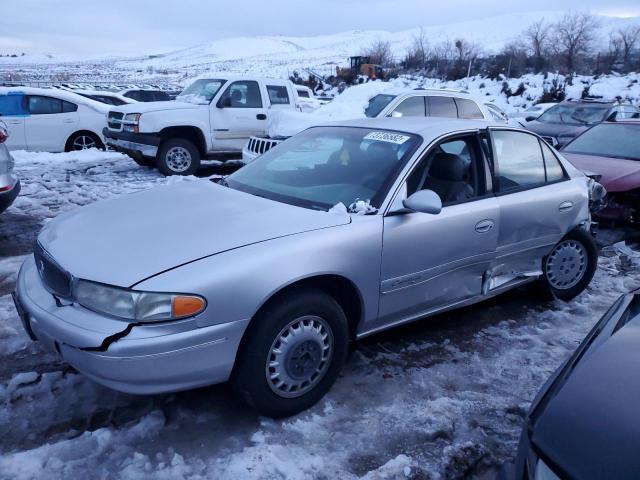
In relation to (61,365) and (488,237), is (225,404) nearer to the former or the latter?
(61,365)

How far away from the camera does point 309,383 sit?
10.0 ft

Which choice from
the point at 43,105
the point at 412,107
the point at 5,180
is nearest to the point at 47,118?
the point at 43,105

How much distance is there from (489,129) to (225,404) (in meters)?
2.67

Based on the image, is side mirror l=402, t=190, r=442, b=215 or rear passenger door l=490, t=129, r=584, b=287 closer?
side mirror l=402, t=190, r=442, b=215

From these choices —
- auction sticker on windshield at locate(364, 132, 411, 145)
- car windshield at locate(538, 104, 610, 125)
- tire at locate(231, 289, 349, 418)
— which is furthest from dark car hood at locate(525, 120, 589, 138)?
tire at locate(231, 289, 349, 418)

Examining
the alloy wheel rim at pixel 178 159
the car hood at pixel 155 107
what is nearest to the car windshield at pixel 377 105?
the car hood at pixel 155 107

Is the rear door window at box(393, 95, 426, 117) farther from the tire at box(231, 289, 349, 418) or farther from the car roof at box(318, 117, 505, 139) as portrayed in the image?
the tire at box(231, 289, 349, 418)

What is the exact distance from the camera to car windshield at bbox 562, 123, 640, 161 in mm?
7633

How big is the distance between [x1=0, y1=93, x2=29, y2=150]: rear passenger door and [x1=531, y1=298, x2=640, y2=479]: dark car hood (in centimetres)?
1168

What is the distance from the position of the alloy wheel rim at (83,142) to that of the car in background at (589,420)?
11.7 m

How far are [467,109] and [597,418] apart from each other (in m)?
8.79

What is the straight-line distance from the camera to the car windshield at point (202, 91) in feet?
34.0

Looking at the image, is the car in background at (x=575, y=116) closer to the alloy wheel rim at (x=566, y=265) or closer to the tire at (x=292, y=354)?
the alloy wheel rim at (x=566, y=265)

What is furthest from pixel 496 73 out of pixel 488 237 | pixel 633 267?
pixel 488 237
